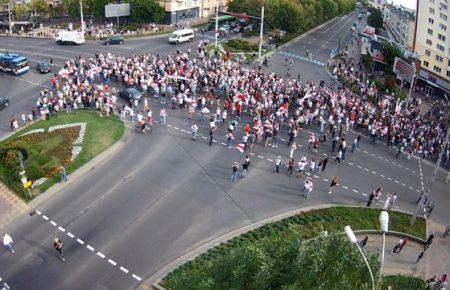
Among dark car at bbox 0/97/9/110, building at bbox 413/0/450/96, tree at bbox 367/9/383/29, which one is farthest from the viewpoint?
tree at bbox 367/9/383/29

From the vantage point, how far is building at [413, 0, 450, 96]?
64.1 metres

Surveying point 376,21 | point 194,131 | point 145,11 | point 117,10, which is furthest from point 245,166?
point 376,21

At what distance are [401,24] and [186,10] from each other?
40.2m

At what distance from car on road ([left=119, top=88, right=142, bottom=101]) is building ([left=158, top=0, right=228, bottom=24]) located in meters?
40.9

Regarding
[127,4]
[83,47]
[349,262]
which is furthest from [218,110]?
[127,4]

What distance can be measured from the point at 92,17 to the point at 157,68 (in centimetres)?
4094

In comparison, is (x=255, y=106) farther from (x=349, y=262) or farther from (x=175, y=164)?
(x=349, y=262)

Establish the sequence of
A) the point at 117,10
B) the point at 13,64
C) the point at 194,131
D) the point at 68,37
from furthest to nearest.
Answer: the point at 117,10 → the point at 68,37 → the point at 13,64 → the point at 194,131

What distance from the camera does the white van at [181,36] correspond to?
68.6 meters

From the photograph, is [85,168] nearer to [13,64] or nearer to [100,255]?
[100,255]

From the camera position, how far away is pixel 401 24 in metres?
87.2

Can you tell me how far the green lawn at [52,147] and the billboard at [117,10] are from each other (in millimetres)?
41525

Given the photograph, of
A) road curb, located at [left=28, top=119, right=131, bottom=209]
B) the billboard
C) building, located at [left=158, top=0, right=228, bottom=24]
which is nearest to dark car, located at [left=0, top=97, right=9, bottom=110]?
road curb, located at [left=28, top=119, right=131, bottom=209]

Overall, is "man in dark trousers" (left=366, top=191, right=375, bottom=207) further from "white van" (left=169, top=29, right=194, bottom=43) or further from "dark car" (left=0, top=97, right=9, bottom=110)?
"white van" (left=169, top=29, right=194, bottom=43)
